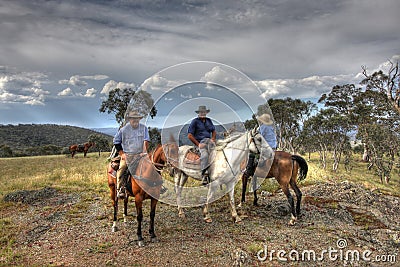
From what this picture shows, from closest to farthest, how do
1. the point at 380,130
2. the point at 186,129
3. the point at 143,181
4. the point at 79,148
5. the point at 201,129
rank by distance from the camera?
the point at 143,181 < the point at 186,129 < the point at 201,129 < the point at 380,130 < the point at 79,148

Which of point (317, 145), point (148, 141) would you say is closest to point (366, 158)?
point (317, 145)

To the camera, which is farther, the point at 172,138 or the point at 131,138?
the point at 131,138

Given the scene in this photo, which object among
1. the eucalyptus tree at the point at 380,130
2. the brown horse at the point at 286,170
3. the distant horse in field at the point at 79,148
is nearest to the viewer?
the brown horse at the point at 286,170

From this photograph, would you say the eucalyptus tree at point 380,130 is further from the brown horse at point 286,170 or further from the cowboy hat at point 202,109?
the cowboy hat at point 202,109

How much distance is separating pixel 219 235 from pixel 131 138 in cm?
350

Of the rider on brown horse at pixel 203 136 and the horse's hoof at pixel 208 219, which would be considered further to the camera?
the horse's hoof at pixel 208 219

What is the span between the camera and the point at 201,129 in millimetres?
7762

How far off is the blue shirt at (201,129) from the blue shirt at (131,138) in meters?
1.39

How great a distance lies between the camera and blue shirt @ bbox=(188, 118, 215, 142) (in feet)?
25.2

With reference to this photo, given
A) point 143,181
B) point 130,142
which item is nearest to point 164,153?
point 143,181

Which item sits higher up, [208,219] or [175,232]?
[208,219]

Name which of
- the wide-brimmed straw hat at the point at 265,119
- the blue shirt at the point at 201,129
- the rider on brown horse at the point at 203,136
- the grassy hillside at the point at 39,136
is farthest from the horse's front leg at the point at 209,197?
the grassy hillside at the point at 39,136

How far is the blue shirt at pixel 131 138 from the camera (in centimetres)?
692

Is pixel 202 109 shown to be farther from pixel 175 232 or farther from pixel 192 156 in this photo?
pixel 175 232
